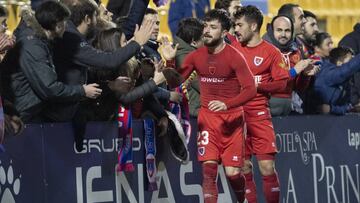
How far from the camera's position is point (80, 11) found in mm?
10359

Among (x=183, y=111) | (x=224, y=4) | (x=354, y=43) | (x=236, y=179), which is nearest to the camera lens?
(x=236, y=179)

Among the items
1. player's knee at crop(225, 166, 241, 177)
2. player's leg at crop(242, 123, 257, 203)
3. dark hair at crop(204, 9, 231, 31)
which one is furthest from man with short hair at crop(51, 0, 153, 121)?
player's leg at crop(242, 123, 257, 203)

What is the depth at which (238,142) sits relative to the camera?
11.6 meters

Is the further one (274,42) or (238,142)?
(274,42)

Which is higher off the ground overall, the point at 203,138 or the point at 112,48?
the point at 112,48

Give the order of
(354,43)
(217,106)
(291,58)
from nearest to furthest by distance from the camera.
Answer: (217,106), (291,58), (354,43)

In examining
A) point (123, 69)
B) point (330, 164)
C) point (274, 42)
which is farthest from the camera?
point (330, 164)

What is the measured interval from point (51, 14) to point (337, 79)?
18.9 feet

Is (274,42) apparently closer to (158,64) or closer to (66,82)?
(158,64)

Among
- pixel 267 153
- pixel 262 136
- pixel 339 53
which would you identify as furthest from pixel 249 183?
pixel 339 53

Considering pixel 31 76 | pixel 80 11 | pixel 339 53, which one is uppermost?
pixel 80 11

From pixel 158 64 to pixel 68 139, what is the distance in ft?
4.10

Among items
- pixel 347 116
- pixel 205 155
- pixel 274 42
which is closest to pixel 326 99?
pixel 347 116

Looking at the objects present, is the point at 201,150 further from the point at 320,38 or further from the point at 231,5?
the point at 320,38
